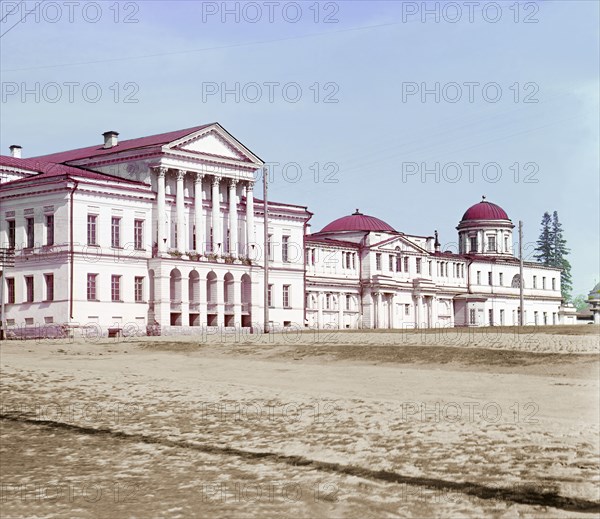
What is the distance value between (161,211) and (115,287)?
20.9 feet

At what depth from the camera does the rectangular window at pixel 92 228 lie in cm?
6328

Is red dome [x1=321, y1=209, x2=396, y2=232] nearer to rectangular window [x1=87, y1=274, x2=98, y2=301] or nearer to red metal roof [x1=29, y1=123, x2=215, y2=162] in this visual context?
red metal roof [x1=29, y1=123, x2=215, y2=162]

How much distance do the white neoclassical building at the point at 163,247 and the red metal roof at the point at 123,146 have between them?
26 centimetres

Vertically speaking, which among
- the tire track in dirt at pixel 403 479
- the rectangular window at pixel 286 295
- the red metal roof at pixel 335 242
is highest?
the red metal roof at pixel 335 242

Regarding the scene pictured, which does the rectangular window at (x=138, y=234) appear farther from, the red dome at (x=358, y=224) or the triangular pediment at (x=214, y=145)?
the red dome at (x=358, y=224)

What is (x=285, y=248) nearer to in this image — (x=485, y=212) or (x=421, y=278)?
(x=421, y=278)

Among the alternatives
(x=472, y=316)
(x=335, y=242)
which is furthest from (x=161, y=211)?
(x=472, y=316)

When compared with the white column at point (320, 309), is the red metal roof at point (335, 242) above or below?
above

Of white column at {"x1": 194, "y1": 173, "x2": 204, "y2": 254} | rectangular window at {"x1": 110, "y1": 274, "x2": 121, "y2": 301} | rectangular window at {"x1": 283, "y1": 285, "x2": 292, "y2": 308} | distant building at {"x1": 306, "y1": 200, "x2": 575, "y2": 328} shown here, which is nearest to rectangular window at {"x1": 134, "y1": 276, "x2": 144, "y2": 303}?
rectangular window at {"x1": 110, "y1": 274, "x2": 121, "y2": 301}

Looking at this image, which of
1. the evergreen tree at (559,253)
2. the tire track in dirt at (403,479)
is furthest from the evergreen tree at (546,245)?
the tire track in dirt at (403,479)

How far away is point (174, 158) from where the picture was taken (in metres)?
68.4

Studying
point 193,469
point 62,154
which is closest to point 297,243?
point 62,154

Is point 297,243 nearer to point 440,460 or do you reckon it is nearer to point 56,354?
point 56,354

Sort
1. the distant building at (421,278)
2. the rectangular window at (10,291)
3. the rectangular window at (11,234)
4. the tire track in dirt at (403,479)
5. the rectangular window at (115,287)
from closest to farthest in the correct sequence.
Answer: the tire track in dirt at (403,479) → the rectangular window at (10,291) → the rectangular window at (11,234) → the rectangular window at (115,287) → the distant building at (421,278)
